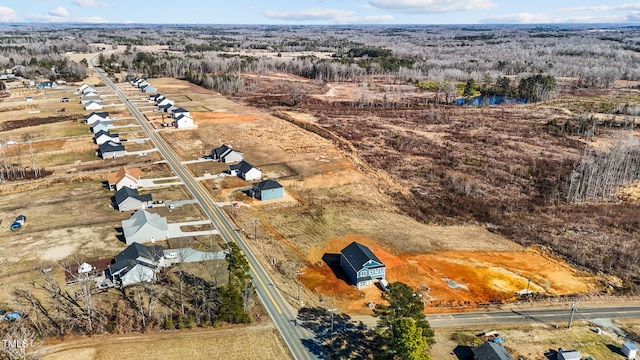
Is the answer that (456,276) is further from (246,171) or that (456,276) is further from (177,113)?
(177,113)

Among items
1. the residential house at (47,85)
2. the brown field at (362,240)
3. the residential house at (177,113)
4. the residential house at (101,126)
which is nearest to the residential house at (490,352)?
the brown field at (362,240)

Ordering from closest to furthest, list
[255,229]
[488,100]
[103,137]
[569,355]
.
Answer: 1. [569,355]
2. [255,229]
3. [103,137]
4. [488,100]

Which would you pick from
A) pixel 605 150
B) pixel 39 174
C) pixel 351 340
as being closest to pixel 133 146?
pixel 39 174

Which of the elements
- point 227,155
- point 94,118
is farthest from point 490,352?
point 94,118

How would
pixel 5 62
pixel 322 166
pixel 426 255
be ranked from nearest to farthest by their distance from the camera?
pixel 426 255
pixel 322 166
pixel 5 62

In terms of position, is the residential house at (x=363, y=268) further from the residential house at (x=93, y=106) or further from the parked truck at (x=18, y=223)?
the residential house at (x=93, y=106)

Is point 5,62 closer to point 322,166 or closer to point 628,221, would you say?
point 322,166

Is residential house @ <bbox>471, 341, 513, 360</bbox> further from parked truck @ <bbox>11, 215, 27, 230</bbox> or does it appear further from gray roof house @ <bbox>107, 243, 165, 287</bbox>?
parked truck @ <bbox>11, 215, 27, 230</bbox>
